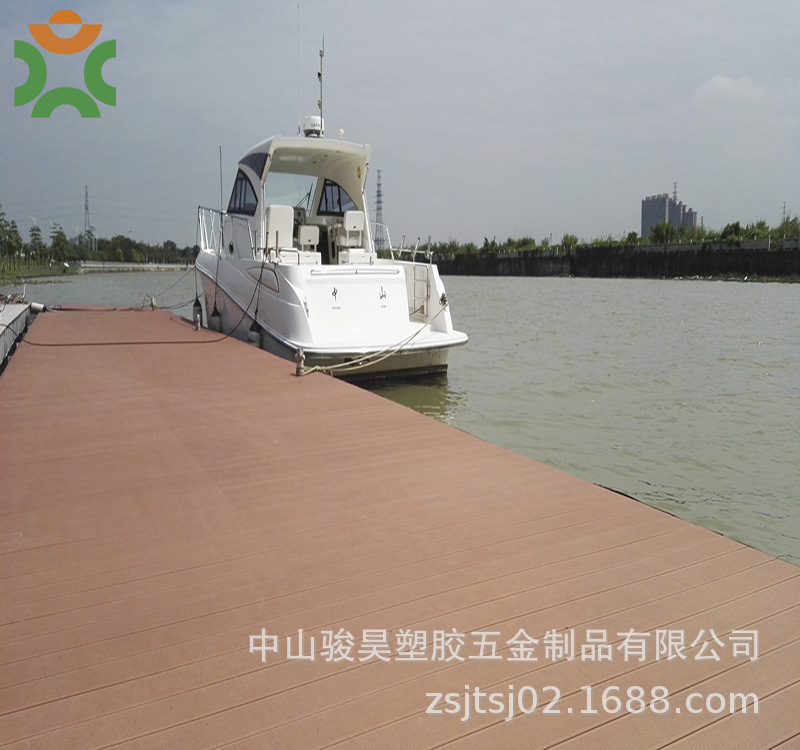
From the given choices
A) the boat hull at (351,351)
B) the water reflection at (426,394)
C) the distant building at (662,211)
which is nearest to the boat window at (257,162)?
the boat hull at (351,351)

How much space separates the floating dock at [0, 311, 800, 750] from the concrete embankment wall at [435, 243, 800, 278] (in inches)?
1351

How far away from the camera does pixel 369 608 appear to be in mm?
2115

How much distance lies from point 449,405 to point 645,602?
18.1ft

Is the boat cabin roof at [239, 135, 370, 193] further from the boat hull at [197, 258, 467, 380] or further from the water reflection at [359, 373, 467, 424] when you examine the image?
the water reflection at [359, 373, 467, 424]

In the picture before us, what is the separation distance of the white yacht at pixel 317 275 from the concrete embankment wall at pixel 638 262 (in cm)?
2914

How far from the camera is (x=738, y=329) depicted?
46.8 ft

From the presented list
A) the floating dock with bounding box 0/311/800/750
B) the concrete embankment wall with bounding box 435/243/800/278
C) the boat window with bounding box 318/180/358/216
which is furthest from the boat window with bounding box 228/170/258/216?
the concrete embankment wall with bounding box 435/243/800/278

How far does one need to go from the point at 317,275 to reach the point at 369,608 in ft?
19.4

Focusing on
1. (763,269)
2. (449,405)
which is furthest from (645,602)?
(763,269)

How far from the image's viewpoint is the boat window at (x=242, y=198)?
9.46m

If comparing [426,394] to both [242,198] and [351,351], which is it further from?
[242,198]

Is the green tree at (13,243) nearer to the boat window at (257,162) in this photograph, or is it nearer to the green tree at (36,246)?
the green tree at (36,246)

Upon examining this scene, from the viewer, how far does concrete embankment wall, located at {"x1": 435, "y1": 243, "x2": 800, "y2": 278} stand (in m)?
33.1

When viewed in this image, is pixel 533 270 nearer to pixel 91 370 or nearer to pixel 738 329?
pixel 738 329
